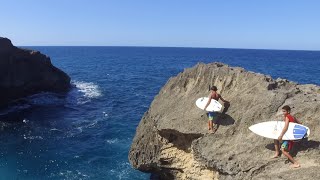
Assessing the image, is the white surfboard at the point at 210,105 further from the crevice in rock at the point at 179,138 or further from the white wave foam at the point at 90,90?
the white wave foam at the point at 90,90

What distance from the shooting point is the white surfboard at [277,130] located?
14.6 m

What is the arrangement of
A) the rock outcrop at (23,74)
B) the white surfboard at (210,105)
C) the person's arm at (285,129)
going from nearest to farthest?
the person's arm at (285,129) < the white surfboard at (210,105) < the rock outcrop at (23,74)

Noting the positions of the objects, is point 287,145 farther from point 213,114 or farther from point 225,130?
point 213,114

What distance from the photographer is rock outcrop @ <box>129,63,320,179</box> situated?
49.3ft

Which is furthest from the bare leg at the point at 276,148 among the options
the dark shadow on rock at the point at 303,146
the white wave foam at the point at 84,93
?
the white wave foam at the point at 84,93

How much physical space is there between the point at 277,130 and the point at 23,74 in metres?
45.9

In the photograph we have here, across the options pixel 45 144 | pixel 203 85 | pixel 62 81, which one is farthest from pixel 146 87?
pixel 203 85

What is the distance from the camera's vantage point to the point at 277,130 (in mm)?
15359

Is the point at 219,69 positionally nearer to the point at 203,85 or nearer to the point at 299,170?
the point at 203,85

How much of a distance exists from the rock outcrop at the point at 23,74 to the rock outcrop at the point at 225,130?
3233cm

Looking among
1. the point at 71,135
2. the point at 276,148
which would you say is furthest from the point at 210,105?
the point at 71,135

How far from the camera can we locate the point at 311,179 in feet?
43.0

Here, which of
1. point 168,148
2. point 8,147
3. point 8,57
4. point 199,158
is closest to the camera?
point 199,158

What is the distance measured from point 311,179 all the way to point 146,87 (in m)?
58.9
